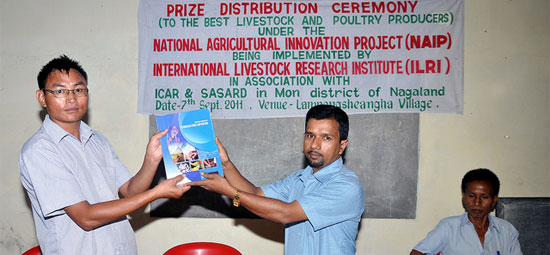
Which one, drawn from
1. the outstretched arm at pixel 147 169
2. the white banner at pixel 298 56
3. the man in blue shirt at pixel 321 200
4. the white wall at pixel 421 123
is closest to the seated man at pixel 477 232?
the white wall at pixel 421 123

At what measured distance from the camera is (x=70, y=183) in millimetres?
2117

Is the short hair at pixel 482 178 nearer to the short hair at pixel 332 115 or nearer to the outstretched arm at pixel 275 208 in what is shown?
the short hair at pixel 332 115

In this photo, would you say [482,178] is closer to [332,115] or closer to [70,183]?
[332,115]

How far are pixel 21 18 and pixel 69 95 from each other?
224 cm

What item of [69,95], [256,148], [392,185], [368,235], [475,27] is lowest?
[368,235]

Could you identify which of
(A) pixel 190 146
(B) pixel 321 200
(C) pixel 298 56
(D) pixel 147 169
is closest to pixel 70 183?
(D) pixel 147 169

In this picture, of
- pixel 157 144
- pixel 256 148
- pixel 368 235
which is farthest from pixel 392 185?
pixel 157 144

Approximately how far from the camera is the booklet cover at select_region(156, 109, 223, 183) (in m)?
2.36

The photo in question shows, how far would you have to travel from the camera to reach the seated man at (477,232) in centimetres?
316

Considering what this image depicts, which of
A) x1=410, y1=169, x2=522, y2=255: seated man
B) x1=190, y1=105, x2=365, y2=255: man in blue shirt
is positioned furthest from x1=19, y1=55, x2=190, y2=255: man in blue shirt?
x1=410, y1=169, x2=522, y2=255: seated man

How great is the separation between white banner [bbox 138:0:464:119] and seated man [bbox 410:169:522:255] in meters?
0.72

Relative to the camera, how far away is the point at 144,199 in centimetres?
220

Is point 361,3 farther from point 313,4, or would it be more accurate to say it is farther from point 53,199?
point 53,199

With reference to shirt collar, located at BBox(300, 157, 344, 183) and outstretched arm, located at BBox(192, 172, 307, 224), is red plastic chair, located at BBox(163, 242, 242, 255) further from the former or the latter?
shirt collar, located at BBox(300, 157, 344, 183)
